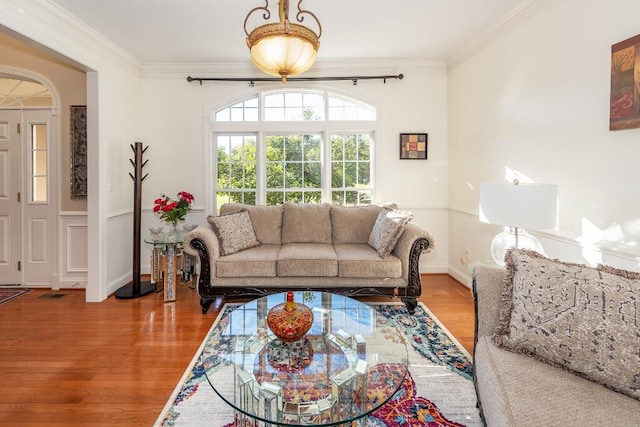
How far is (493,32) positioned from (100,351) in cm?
441

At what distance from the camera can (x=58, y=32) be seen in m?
3.04

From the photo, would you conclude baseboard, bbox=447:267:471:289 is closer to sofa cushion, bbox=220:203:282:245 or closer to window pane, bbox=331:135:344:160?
window pane, bbox=331:135:344:160

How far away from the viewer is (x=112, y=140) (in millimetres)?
3814

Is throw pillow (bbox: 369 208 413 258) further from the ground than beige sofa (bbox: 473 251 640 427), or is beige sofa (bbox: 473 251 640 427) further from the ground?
throw pillow (bbox: 369 208 413 258)

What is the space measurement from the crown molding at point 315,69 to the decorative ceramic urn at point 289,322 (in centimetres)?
346

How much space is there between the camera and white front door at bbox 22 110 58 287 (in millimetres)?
3947

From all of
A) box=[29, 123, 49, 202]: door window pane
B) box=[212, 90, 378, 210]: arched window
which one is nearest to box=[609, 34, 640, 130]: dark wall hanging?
box=[212, 90, 378, 210]: arched window

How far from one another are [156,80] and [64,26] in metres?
1.35

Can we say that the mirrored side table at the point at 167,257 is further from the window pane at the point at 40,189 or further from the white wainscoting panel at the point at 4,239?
the white wainscoting panel at the point at 4,239

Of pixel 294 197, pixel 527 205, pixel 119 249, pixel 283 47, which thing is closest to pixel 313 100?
pixel 294 197

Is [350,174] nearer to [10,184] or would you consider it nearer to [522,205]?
[522,205]

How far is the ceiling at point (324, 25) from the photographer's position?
2943mm

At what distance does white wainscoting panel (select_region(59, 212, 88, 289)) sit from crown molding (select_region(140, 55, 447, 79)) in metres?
1.98

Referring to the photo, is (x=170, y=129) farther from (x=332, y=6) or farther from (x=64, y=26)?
(x=332, y=6)
